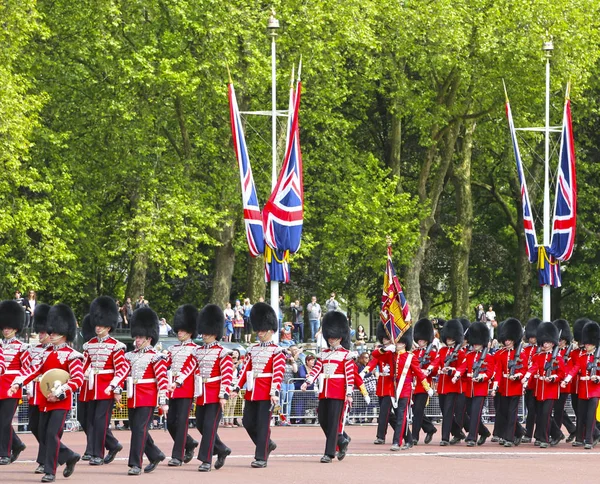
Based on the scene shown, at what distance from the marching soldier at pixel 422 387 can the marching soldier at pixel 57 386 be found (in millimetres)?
6322

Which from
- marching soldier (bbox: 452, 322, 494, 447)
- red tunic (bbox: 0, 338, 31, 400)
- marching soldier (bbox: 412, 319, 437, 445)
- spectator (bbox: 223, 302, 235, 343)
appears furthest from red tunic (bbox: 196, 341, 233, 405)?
spectator (bbox: 223, 302, 235, 343)

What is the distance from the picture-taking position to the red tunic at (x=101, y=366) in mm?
16469

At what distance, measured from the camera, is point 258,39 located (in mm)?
39438

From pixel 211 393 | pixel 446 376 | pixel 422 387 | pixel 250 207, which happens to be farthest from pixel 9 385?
pixel 250 207

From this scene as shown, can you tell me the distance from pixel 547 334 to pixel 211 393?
255 inches

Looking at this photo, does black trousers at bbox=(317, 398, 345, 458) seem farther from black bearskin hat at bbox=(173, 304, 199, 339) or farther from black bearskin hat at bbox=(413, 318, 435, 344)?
black bearskin hat at bbox=(413, 318, 435, 344)

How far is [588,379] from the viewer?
67.4 ft

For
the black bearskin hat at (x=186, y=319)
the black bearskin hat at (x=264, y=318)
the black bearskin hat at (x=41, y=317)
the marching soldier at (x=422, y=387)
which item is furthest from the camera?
the marching soldier at (x=422, y=387)

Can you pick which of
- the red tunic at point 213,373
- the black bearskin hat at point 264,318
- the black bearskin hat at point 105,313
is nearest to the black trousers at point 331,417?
the black bearskin hat at point 264,318

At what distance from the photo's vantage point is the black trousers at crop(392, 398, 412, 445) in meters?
19.8

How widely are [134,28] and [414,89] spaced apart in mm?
9608

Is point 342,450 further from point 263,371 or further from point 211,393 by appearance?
point 211,393

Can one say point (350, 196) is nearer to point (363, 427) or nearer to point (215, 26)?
point (215, 26)

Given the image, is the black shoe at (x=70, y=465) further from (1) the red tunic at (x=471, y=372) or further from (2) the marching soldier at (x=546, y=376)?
(2) the marching soldier at (x=546, y=376)
